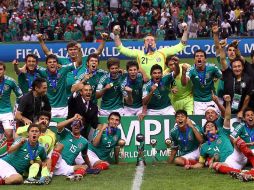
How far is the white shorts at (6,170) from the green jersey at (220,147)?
3307 millimetres

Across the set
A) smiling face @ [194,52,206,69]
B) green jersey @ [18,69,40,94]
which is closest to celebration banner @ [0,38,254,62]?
green jersey @ [18,69,40,94]

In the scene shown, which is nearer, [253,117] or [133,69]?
[253,117]

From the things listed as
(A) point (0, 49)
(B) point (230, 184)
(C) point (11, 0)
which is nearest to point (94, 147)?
(B) point (230, 184)

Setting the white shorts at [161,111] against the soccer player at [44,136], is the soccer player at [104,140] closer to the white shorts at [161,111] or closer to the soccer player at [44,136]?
the soccer player at [44,136]

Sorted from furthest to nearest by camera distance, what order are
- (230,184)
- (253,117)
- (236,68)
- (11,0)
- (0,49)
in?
1. (11,0)
2. (0,49)
3. (236,68)
4. (253,117)
5. (230,184)

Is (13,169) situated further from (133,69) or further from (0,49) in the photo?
(0,49)

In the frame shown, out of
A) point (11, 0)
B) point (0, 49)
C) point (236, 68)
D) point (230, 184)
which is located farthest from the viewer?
point (11, 0)

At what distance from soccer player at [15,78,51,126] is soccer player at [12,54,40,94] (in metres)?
0.90

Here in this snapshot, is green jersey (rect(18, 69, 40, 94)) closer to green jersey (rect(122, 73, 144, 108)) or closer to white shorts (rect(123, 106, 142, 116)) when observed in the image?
green jersey (rect(122, 73, 144, 108))

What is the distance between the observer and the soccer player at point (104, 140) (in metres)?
12.9

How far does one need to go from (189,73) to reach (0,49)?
49.9 ft

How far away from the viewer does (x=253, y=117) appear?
12.3m

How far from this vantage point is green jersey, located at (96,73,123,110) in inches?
543

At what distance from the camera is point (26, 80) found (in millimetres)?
14172
